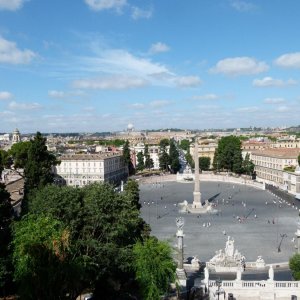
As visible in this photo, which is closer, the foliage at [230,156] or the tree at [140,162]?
the foliage at [230,156]

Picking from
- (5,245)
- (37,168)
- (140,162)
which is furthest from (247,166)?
(5,245)

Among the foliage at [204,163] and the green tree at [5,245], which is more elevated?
the green tree at [5,245]

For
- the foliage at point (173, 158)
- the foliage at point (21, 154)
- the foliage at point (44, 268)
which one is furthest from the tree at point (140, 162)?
the foliage at point (44, 268)

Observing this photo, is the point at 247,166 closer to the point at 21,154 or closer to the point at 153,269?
the point at 21,154

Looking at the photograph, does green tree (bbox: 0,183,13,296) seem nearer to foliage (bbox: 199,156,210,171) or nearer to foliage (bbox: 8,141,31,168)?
foliage (bbox: 8,141,31,168)

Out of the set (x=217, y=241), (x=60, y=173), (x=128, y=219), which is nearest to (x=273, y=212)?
(x=217, y=241)

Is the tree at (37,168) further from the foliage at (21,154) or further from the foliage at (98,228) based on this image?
the foliage at (21,154)
